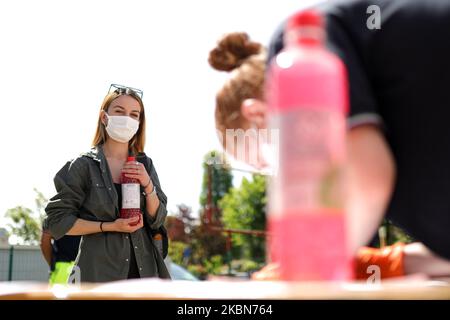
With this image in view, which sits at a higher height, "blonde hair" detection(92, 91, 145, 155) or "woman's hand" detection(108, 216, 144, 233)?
"blonde hair" detection(92, 91, 145, 155)

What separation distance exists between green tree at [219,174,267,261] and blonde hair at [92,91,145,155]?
32.3m

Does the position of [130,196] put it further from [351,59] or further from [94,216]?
[351,59]

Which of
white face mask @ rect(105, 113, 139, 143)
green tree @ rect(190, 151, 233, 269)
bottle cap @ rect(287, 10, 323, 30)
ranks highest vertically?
bottle cap @ rect(287, 10, 323, 30)

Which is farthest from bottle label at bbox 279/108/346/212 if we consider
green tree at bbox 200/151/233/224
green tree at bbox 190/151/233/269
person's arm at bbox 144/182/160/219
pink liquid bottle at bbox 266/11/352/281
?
green tree at bbox 200/151/233/224

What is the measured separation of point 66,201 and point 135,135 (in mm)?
430

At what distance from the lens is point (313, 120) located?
0.77m

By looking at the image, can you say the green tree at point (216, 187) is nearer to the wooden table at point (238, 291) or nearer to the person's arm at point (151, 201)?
the person's arm at point (151, 201)

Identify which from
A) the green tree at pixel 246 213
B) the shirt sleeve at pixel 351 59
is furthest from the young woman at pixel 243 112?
the green tree at pixel 246 213

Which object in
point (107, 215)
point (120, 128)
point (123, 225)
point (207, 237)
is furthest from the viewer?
point (207, 237)

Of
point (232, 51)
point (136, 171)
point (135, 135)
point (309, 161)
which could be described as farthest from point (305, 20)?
point (135, 135)

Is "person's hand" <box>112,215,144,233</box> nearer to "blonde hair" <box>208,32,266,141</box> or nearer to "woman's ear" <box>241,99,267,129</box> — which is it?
"blonde hair" <box>208,32,266,141</box>

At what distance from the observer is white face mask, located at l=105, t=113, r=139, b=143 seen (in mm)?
2598

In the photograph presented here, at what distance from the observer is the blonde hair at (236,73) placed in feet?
4.54

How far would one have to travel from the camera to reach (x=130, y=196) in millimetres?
2439
